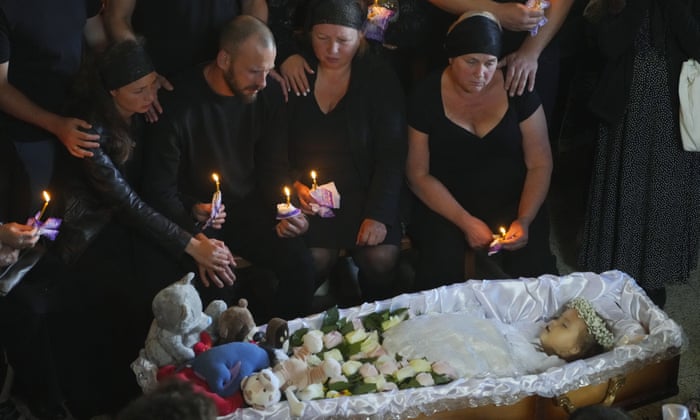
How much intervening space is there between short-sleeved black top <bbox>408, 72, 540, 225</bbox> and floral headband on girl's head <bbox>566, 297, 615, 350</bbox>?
0.61 m

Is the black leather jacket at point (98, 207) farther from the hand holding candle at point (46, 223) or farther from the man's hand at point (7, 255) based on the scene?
the man's hand at point (7, 255)

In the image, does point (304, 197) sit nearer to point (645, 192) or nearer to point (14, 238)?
point (14, 238)

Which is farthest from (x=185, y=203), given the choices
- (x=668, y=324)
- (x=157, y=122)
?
(x=668, y=324)

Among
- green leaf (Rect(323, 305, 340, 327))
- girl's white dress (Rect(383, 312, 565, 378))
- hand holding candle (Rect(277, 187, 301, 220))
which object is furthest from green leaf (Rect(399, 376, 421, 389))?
hand holding candle (Rect(277, 187, 301, 220))

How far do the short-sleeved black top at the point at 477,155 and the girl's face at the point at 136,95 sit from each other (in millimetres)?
1017

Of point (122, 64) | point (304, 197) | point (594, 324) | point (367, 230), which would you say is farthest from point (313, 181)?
point (594, 324)

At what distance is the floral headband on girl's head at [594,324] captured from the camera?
2877 millimetres

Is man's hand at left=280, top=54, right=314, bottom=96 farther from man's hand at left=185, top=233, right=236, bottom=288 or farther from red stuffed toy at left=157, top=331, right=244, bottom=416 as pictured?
red stuffed toy at left=157, top=331, right=244, bottom=416

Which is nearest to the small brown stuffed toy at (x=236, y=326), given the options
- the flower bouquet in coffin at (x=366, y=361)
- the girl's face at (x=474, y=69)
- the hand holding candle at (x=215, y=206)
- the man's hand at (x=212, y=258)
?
the flower bouquet in coffin at (x=366, y=361)

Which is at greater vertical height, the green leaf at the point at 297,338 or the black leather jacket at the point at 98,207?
the black leather jacket at the point at 98,207

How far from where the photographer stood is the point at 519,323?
124 inches

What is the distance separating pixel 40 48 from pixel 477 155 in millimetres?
1663

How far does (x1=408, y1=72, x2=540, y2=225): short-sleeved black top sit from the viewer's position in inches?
135

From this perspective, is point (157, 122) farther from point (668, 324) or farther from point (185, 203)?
point (668, 324)
